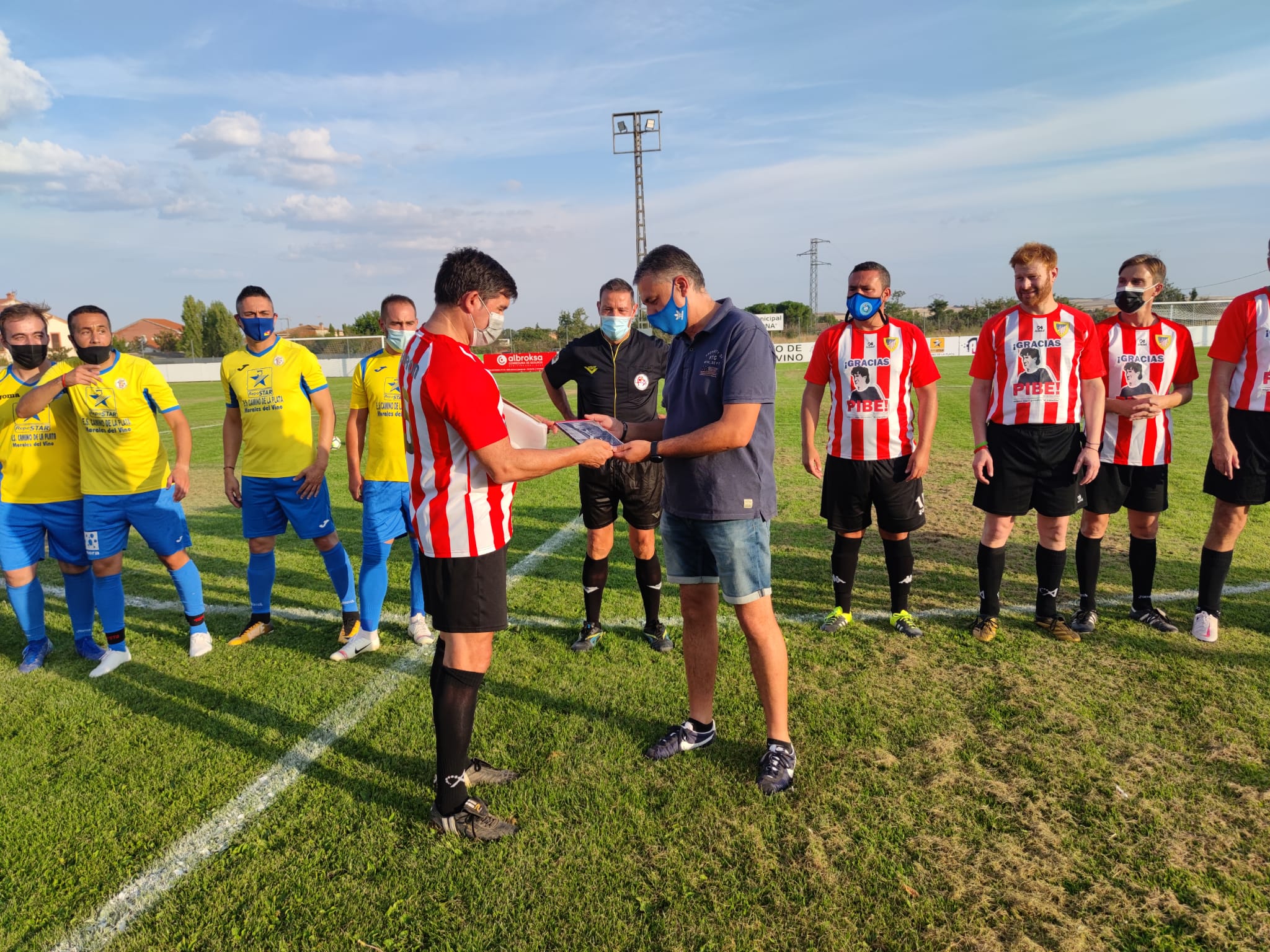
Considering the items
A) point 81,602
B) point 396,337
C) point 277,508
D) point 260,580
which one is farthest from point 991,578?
point 81,602

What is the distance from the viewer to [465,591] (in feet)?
9.09

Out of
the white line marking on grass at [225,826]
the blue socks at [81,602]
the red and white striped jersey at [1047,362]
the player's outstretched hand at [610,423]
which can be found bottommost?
the white line marking on grass at [225,826]

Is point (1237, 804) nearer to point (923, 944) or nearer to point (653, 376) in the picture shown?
point (923, 944)

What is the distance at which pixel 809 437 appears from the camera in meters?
4.86

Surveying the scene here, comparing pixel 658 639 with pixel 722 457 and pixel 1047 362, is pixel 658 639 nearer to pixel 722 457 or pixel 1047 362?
pixel 722 457

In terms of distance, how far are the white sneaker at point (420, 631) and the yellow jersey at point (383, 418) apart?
2.99ft

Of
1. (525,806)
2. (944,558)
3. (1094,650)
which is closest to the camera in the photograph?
(525,806)

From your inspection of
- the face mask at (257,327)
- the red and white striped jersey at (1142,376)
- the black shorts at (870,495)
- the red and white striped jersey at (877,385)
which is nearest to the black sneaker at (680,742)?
Answer: the black shorts at (870,495)

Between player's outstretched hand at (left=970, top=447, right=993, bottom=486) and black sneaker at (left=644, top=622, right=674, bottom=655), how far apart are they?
2.16 m

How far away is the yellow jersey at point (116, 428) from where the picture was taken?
4.36 m

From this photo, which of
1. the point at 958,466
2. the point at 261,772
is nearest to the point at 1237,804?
the point at 261,772

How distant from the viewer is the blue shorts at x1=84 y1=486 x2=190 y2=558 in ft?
14.4

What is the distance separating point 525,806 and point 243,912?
101cm

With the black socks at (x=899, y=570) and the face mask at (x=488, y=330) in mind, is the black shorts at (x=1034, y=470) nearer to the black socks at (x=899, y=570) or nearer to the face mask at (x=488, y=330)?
the black socks at (x=899, y=570)
